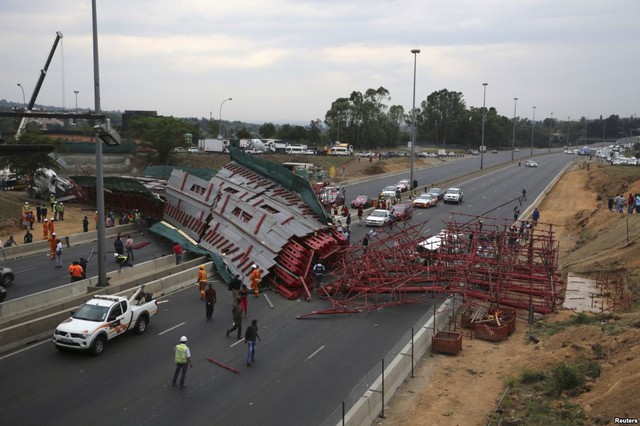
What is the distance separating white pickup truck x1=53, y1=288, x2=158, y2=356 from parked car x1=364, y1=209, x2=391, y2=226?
24069 mm

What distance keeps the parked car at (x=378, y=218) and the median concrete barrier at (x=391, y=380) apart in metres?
21.0

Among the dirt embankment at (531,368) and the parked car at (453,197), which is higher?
the parked car at (453,197)

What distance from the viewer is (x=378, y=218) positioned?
40531 millimetres

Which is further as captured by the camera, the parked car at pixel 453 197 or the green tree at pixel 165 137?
the green tree at pixel 165 137

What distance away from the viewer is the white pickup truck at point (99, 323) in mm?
15664

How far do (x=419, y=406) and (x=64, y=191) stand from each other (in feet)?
139

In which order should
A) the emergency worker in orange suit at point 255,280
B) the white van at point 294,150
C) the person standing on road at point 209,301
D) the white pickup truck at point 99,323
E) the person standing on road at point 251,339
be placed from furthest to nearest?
the white van at point 294,150, the emergency worker in orange suit at point 255,280, the person standing on road at point 209,301, the white pickup truck at point 99,323, the person standing on road at point 251,339

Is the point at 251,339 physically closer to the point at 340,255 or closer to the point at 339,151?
the point at 340,255

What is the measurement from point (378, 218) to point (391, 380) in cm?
2708

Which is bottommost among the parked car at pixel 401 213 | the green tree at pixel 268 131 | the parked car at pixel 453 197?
the parked car at pixel 401 213

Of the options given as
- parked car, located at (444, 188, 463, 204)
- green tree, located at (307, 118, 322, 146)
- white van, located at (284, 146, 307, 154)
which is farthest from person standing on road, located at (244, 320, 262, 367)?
green tree, located at (307, 118, 322, 146)

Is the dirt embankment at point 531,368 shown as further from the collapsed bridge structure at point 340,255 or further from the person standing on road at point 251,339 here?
the person standing on road at point 251,339

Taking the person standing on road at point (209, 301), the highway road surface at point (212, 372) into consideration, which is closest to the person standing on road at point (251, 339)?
the highway road surface at point (212, 372)

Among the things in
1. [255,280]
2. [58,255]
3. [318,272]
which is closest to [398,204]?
[318,272]
